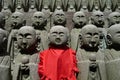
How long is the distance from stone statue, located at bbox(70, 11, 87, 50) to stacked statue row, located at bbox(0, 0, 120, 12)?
1162 mm

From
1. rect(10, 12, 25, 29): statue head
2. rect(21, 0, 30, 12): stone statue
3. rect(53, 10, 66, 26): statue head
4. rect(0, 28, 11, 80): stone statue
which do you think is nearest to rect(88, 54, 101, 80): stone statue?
rect(0, 28, 11, 80): stone statue

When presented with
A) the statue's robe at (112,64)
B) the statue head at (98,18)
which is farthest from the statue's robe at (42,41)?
the statue's robe at (112,64)

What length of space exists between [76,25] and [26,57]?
2.34 metres

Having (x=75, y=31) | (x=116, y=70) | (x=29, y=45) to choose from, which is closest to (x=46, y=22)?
(x=75, y=31)

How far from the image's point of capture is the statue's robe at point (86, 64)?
25.7 ft

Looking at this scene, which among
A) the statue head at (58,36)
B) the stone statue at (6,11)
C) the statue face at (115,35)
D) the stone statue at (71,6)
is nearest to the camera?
the statue head at (58,36)

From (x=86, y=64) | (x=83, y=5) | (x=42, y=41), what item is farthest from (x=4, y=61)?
(x=83, y=5)

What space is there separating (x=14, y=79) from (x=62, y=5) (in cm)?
366

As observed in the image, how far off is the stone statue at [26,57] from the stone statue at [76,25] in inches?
54.4

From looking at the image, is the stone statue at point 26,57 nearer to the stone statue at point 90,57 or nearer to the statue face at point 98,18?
the stone statue at point 90,57

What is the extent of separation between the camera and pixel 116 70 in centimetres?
791

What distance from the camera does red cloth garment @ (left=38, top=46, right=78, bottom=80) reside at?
306 inches

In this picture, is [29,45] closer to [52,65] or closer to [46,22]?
[52,65]

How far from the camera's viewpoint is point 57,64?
7.91 m
